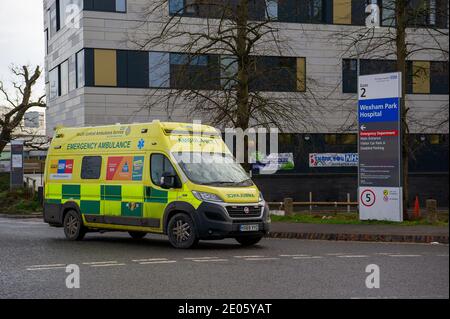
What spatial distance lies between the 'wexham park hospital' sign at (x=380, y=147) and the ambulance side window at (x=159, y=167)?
7354 mm

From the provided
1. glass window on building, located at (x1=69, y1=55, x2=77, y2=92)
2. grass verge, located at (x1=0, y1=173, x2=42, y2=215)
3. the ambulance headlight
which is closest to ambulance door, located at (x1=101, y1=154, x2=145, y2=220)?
the ambulance headlight

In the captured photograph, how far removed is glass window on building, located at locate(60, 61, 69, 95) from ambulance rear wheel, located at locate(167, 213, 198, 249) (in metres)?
26.4

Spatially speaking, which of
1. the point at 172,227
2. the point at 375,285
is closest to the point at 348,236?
the point at 172,227

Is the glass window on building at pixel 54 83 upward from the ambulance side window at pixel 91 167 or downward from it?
upward

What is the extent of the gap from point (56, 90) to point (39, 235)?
2376cm

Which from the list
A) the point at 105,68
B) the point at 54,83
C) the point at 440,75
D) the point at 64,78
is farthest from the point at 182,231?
the point at 54,83

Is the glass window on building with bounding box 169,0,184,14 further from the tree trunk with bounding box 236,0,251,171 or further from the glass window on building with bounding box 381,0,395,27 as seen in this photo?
the tree trunk with bounding box 236,0,251,171

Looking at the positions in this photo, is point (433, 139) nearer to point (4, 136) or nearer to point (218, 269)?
point (4, 136)

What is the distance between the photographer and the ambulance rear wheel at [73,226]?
672 inches

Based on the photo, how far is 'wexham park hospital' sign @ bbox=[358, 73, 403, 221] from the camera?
64.6 feet

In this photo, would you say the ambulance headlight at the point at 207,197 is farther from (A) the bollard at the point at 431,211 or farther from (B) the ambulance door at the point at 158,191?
(A) the bollard at the point at 431,211

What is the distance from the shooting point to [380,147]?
65.8ft

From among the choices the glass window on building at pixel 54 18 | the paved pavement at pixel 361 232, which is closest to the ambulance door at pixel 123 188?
the paved pavement at pixel 361 232

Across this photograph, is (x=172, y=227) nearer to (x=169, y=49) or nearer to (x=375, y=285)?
(x=375, y=285)
